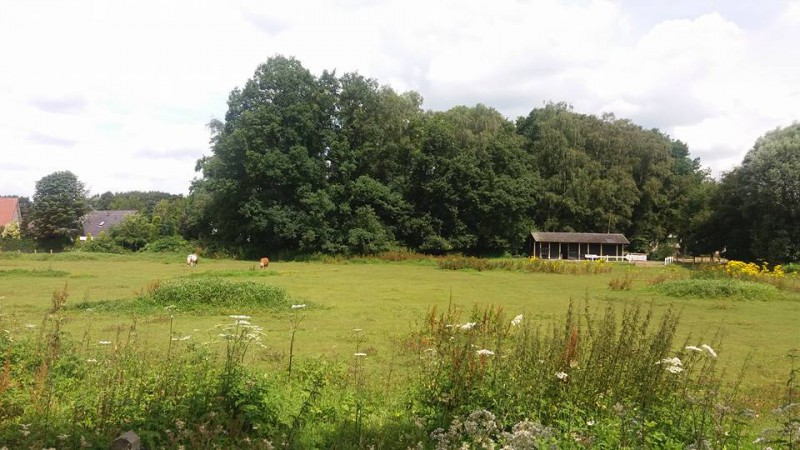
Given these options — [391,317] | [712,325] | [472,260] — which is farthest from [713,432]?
[472,260]

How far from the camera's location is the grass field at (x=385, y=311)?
385 inches

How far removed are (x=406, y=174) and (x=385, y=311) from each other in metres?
34.9

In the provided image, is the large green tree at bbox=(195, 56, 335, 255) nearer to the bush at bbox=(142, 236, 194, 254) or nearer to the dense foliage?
the dense foliage

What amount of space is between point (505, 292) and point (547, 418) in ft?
51.7

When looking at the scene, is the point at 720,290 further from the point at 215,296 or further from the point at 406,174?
the point at 406,174

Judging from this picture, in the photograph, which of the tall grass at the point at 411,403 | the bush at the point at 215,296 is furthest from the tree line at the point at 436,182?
the tall grass at the point at 411,403

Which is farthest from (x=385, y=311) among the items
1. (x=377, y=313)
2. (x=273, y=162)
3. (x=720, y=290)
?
(x=273, y=162)

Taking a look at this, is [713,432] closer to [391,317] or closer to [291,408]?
[291,408]

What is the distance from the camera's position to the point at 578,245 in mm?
52406

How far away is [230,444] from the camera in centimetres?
439

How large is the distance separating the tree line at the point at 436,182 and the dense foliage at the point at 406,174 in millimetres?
123

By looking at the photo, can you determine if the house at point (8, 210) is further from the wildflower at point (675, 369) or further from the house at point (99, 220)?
the wildflower at point (675, 369)

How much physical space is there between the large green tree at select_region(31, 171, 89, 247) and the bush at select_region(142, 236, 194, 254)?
17823 millimetres

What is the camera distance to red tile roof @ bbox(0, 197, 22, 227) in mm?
75812
